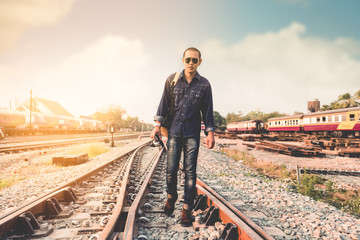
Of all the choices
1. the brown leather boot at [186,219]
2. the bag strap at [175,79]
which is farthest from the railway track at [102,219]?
the bag strap at [175,79]

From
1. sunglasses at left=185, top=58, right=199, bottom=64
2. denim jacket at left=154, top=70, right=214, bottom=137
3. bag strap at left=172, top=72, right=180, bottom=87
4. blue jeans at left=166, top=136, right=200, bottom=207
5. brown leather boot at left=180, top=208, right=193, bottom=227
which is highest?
sunglasses at left=185, top=58, right=199, bottom=64

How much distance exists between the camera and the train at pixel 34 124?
21684 millimetres

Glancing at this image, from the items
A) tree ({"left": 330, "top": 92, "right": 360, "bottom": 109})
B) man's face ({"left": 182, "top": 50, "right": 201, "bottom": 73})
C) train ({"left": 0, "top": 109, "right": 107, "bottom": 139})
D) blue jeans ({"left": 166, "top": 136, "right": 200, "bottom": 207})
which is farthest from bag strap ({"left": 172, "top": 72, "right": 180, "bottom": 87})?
tree ({"left": 330, "top": 92, "right": 360, "bottom": 109})

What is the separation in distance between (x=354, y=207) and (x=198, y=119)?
3131 millimetres

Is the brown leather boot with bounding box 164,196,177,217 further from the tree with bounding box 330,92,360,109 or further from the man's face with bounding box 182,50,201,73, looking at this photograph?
the tree with bounding box 330,92,360,109

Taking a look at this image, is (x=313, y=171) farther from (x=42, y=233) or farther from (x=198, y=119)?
(x=42, y=233)

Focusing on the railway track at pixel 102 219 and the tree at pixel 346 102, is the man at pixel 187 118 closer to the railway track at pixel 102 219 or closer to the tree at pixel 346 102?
the railway track at pixel 102 219

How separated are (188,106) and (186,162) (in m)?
0.68

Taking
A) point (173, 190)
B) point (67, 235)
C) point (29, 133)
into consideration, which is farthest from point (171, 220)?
point (29, 133)

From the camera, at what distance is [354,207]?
3336 millimetres

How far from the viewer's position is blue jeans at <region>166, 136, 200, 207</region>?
2393 millimetres

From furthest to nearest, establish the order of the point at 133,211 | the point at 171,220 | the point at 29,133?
1. the point at 29,133
2. the point at 171,220
3. the point at 133,211

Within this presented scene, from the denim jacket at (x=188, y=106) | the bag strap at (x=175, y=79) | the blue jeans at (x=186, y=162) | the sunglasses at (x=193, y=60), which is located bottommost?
the blue jeans at (x=186, y=162)

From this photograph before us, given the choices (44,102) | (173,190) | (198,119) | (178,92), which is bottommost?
(173,190)
